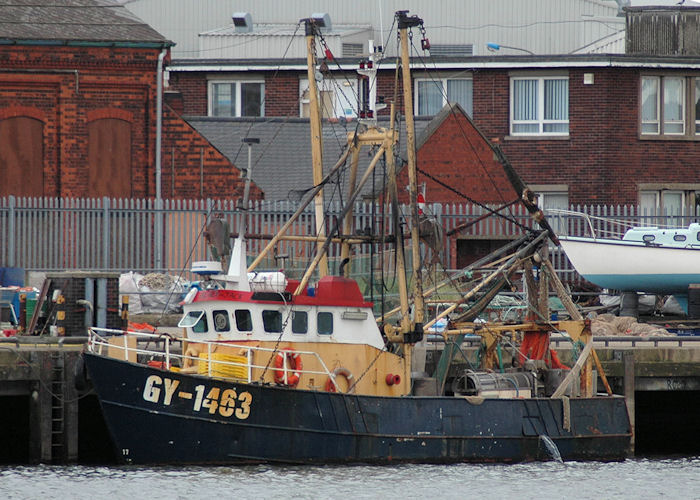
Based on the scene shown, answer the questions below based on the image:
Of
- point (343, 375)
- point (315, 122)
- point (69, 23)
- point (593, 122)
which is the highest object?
point (69, 23)

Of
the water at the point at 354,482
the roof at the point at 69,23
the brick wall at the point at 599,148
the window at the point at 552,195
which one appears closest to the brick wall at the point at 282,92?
the brick wall at the point at 599,148

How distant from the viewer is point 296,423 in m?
23.6

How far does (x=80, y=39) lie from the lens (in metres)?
36.1

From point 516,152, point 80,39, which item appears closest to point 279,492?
point 80,39

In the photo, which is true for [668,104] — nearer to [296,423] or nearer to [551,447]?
[551,447]

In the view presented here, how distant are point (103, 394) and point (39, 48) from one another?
15256 mm

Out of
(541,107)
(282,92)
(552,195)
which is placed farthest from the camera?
(282,92)

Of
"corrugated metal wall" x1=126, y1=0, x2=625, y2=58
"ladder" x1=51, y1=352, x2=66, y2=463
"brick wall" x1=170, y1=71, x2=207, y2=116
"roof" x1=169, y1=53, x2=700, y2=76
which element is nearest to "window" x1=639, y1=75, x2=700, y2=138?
"roof" x1=169, y1=53, x2=700, y2=76

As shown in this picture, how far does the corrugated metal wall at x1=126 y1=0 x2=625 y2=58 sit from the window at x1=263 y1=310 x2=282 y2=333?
31262 millimetres

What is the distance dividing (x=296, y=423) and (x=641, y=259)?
11301 mm

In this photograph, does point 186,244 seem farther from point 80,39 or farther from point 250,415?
point 250,415

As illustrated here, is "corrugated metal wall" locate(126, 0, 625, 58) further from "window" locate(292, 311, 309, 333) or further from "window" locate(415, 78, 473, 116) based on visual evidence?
"window" locate(292, 311, 309, 333)

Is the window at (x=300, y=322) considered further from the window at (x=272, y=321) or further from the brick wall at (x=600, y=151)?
the brick wall at (x=600, y=151)

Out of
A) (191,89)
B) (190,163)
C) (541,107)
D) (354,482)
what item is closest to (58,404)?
(354,482)
